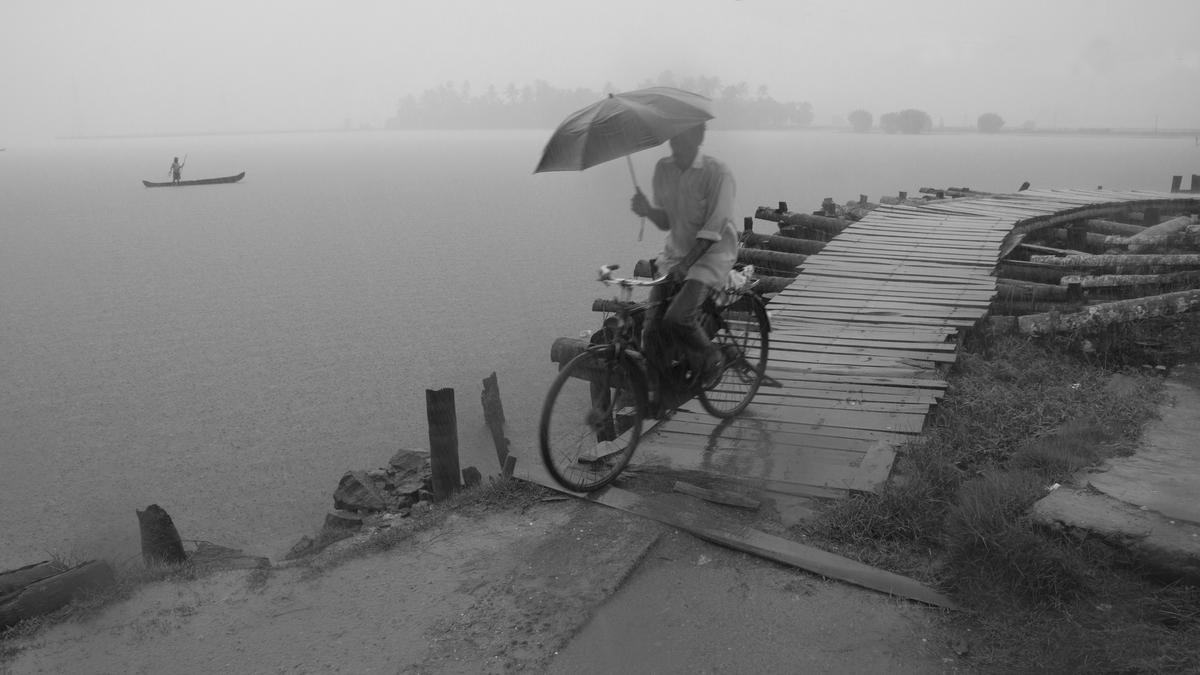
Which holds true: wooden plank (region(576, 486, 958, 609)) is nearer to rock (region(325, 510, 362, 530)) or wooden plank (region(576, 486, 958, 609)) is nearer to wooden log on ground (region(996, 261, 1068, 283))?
rock (region(325, 510, 362, 530))

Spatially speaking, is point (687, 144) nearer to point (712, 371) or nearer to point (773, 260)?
point (712, 371)

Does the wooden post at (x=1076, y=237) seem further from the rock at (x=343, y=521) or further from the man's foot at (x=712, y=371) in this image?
the rock at (x=343, y=521)

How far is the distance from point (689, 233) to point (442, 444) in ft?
6.65

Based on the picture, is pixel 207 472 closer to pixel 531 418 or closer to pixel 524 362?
pixel 531 418

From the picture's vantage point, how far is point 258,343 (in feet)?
48.7

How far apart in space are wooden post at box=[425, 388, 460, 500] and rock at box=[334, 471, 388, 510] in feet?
4.44

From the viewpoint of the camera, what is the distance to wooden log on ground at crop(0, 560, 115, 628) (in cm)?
424

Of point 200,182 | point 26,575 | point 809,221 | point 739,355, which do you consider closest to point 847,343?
point 739,355

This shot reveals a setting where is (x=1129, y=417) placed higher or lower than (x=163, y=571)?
higher

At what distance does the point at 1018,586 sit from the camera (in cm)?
338

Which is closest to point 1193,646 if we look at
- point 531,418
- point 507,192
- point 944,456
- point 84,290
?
point 944,456

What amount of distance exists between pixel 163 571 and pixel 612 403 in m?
2.55

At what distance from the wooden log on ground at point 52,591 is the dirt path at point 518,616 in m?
0.21

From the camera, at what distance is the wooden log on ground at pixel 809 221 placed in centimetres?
1212
